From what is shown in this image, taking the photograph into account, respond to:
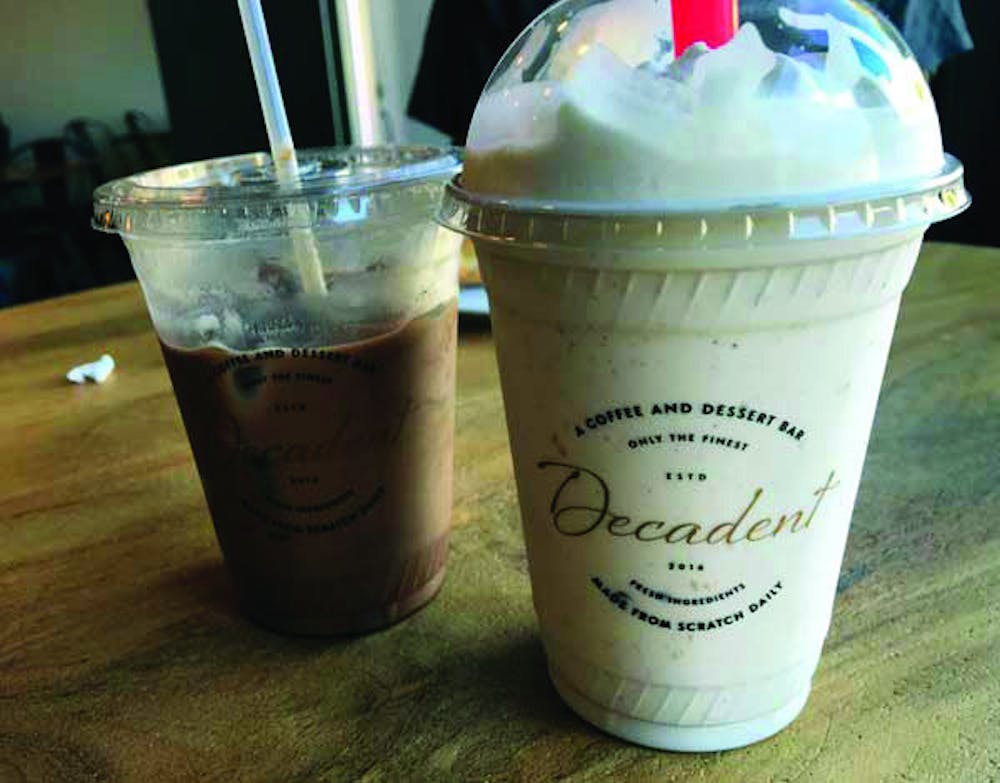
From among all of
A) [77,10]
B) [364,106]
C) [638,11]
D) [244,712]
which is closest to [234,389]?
[244,712]

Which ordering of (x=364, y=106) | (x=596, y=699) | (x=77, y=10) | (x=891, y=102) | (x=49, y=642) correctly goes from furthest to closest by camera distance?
(x=77, y=10), (x=364, y=106), (x=49, y=642), (x=596, y=699), (x=891, y=102)

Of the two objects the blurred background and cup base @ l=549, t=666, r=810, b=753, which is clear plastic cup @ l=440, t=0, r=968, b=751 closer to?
cup base @ l=549, t=666, r=810, b=753

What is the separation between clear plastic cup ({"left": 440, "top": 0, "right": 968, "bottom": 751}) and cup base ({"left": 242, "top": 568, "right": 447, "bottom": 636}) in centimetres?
15

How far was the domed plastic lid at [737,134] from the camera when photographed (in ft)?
1.28

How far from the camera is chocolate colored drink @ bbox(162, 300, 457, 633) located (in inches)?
23.3

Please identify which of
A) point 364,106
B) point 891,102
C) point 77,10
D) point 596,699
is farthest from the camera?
point 77,10

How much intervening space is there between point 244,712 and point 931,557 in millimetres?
492

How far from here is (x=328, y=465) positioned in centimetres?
61

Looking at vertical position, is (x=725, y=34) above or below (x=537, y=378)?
above

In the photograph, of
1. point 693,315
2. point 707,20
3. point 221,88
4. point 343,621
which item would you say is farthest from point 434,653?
point 221,88

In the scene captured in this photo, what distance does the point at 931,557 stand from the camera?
66cm

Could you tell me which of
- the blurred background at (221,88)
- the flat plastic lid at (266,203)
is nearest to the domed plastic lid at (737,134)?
the flat plastic lid at (266,203)

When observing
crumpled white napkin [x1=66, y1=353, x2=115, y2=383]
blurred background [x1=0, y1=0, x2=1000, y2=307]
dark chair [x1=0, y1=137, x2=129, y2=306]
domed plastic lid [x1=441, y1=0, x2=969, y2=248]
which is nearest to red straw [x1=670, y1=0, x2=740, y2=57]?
domed plastic lid [x1=441, y1=0, x2=969, y2=248]

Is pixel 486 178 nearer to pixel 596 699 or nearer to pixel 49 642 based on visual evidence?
pixel 596 699
